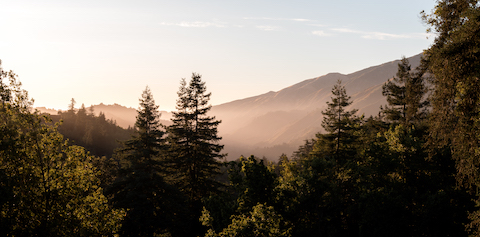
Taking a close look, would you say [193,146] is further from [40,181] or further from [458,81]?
[458,81]

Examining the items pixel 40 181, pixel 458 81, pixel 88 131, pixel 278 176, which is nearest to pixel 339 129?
pixel 278 176

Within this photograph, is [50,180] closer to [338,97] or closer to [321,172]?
[321,172]

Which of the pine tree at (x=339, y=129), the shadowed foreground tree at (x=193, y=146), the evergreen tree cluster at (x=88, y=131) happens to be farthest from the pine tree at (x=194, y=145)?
the evergreen tree cluster at (x=88, y=131)

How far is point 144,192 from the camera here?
23953mm

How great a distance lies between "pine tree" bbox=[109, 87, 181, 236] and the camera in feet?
74.1

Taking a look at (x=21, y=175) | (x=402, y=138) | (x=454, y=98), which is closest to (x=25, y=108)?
(x=21, y=175)

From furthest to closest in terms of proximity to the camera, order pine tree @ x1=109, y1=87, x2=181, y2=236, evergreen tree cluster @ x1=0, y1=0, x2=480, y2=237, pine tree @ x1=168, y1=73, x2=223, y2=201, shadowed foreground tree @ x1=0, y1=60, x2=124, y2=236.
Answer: pine tree @ x1=168, y1=73, x2=223, y2=201
pine tree @ x1=109, y1=87, x2=181, y2=236
shadowed foreground tree @ x1=0, y1=60, x2=124, y2=236
evergreen tree cluster @ x1=0, y1=0, x2=480, y2=237

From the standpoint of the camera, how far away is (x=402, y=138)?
21.6 m

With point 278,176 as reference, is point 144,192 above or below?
below

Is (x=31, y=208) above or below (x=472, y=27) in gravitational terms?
below

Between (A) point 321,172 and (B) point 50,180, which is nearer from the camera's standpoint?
(B) point 50,180

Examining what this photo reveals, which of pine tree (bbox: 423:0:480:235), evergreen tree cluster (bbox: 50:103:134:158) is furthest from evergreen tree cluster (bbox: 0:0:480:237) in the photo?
evergreen tree cluster (bbox: 50:103:134:158)

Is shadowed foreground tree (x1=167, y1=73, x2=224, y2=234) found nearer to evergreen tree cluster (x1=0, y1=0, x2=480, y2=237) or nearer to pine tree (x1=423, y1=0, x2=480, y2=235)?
evergreen tree cluster (x1=0, y1=0, x2=480, y2=237)

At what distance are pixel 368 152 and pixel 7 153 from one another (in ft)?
73.1
